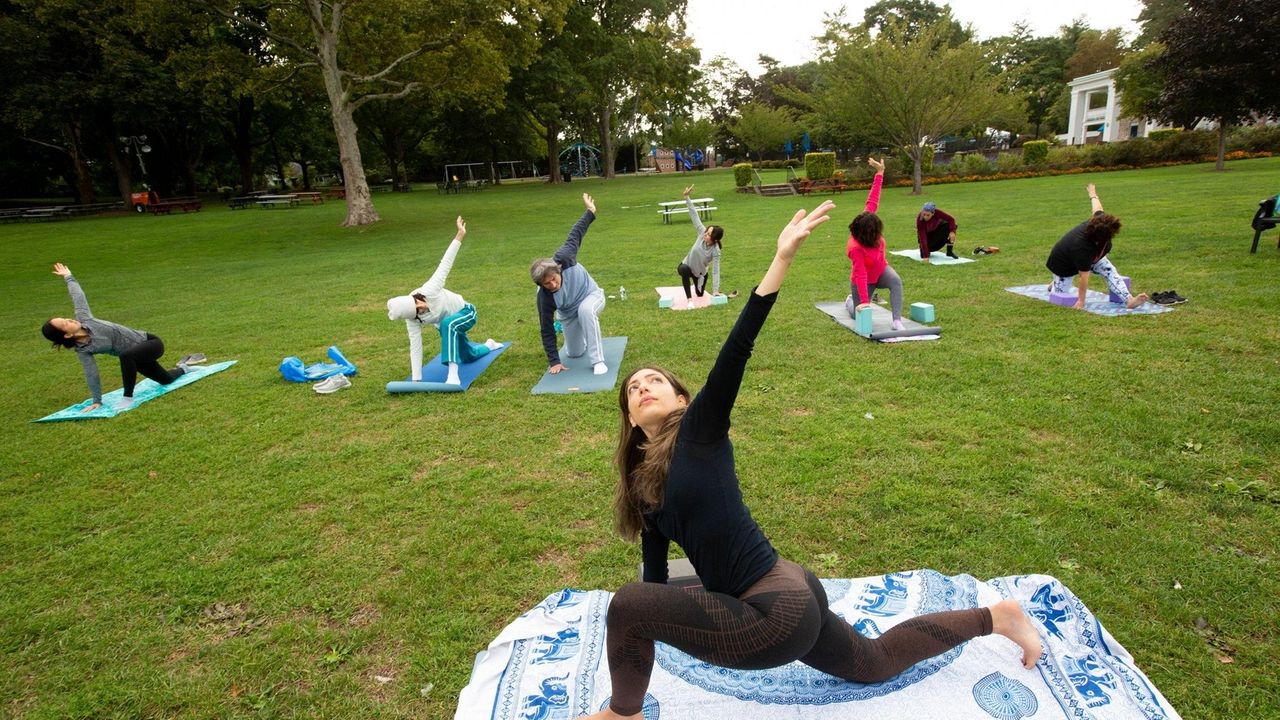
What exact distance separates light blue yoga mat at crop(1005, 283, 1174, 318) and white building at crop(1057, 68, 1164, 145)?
4615 centimetres

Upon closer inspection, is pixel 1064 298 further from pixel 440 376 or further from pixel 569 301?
pixel 440 376

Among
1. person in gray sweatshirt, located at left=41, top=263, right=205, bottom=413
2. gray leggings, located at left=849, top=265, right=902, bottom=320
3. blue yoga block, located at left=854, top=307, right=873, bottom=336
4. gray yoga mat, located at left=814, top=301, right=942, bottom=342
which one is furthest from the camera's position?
gray leggings, located at left=849, top=265, right=902, bottom=320

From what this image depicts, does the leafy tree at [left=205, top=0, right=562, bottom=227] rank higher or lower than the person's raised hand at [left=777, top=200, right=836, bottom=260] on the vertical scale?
higher

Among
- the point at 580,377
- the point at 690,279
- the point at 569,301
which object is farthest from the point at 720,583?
the point at 690,279

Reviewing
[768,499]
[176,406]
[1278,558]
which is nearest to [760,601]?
[768,499]

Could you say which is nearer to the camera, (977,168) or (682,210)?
(682,210)

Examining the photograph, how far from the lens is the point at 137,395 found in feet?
24.9

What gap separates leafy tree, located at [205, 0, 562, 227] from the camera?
2120 centimetres

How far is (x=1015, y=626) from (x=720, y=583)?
1.38 m

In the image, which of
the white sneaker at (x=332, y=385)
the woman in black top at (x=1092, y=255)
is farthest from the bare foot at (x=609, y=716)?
the woman in black top at (x=1092, y=255)

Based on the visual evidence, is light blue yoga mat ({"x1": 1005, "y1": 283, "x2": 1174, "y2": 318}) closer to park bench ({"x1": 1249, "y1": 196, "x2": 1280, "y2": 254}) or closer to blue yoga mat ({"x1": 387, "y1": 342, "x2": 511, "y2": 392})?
park bench ({"x1": 1249, "y1": 196, "x2": 1280, "y2": 254})

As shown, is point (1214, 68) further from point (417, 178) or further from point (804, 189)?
point (417, 178)

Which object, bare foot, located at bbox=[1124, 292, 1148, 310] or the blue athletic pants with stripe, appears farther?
bare foot, located at bbox=[1124, 292, 1148, 310]

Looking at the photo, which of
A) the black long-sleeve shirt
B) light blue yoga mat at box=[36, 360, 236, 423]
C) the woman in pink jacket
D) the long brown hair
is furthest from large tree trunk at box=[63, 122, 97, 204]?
the black long-sleeve shirt
